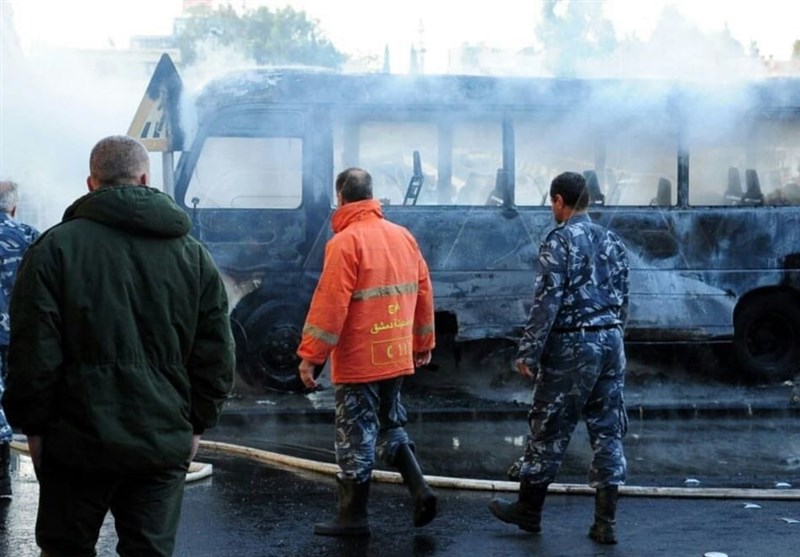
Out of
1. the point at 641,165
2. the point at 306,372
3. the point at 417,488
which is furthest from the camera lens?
the point at 641,165

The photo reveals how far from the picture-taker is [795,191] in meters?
13.6

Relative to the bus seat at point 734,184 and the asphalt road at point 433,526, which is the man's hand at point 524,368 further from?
the bus seat at point 734,184

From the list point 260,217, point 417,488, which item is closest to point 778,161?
point 260,217

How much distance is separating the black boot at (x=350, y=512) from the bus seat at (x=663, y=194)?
7.34 meters

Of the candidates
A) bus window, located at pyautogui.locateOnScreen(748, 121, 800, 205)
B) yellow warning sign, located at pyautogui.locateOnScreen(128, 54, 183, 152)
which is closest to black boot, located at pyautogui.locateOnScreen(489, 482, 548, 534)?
yellow warning sign, located at pyautogui.locateOnScreen(128, 54, 183, 152)

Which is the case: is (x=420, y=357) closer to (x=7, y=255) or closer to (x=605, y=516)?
(x=605, y=516)

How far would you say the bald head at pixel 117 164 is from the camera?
13.6ft

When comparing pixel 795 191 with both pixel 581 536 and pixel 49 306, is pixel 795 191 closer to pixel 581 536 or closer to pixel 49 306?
pixel 581 536

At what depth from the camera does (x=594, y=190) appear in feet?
43.0

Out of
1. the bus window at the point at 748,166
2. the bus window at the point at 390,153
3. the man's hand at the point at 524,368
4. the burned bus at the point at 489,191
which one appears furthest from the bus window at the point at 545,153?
the man's hand at the point at 524,368

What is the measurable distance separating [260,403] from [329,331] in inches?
232

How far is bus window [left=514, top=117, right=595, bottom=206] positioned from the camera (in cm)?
1302

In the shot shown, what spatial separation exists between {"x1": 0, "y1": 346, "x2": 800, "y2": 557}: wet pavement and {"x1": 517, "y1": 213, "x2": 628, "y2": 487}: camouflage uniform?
45 cm

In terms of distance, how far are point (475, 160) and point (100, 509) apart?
930 cm
